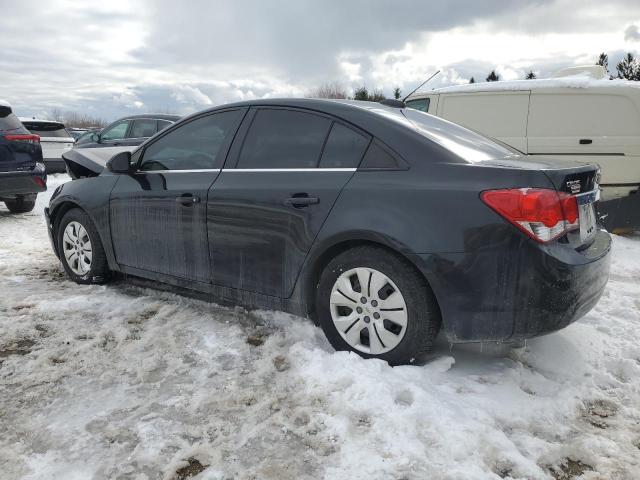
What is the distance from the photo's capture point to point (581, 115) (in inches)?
277

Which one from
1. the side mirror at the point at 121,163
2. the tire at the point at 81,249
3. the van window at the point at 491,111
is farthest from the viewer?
the van window at the point at 491,111

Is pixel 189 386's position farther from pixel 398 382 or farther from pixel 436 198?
pixel 436 198

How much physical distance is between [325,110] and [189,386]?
1802mm

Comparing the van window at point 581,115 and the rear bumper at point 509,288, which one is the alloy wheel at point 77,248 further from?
the van window at point 581,115

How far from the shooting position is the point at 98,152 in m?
5.33

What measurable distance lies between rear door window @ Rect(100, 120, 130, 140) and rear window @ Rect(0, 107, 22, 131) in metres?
3.72

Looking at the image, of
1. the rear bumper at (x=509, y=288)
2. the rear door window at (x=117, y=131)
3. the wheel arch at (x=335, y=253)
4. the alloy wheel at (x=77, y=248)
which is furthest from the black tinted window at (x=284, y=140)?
the rear door window at (x=117, y=131)

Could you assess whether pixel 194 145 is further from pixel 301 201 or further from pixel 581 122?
pixel 581 122

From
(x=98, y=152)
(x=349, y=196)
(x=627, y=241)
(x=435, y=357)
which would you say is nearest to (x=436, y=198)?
(x=349, y=196)

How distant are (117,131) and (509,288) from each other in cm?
1113

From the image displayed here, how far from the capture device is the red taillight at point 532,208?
253 centimetres

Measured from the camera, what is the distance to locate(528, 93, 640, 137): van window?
682 cm

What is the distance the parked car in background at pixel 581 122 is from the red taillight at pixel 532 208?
15.1 feet

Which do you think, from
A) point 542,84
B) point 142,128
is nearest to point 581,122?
point 542,84
